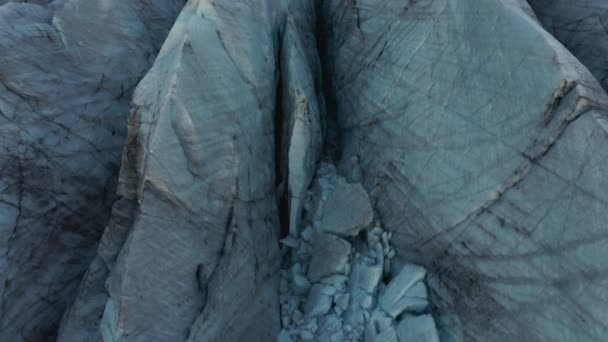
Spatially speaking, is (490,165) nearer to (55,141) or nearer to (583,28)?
(583,28)

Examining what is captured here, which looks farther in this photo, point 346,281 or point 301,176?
point 301,176

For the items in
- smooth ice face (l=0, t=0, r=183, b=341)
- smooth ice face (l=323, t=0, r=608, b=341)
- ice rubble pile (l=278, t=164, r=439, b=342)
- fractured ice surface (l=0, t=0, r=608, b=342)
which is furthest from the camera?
smooth ice face (l=0, t=0, r=183, b=341)

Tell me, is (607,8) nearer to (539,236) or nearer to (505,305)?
(539,236)

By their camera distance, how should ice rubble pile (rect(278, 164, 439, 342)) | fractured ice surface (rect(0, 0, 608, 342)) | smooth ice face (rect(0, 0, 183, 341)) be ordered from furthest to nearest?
smooth ice face (rect(0, 0, 183, 341)), ice rubble pile (rect(278, 164, 439, 342)), fractured ice surface (rect(0, 0, 608, 342))

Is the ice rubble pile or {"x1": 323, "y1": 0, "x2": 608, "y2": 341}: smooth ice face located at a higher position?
{"x1": 323, "y1": 0, "x2": 608, "y2": 341}: smooth ice face

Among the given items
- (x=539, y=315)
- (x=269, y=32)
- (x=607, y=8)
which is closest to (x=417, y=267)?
(x=539, y=315)

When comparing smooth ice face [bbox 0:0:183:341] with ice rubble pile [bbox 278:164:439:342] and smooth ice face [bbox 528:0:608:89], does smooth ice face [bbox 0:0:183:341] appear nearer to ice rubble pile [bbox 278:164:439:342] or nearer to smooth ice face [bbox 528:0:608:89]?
ice rubble pile [bbox 278:164:439:342]

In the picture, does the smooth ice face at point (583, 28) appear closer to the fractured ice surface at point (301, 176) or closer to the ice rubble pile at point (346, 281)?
the fractured ice surface at point (301, 176)

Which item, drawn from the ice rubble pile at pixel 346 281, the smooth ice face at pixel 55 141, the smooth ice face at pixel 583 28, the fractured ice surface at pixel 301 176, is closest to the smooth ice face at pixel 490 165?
the fractured ice surface at pixel 301 176

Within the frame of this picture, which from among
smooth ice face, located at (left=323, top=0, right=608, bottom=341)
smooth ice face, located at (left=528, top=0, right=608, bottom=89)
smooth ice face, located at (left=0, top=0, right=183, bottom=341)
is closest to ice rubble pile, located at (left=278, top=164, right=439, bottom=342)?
smooth ice face, located at (left=323, top=0, right=608, bottom=341)

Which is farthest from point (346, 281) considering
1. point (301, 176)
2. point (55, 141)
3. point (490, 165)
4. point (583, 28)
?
point (583, 28)

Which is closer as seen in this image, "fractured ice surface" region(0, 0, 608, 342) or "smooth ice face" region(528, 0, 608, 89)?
"fractured ice surface" region(0, 0, 608, 342)
